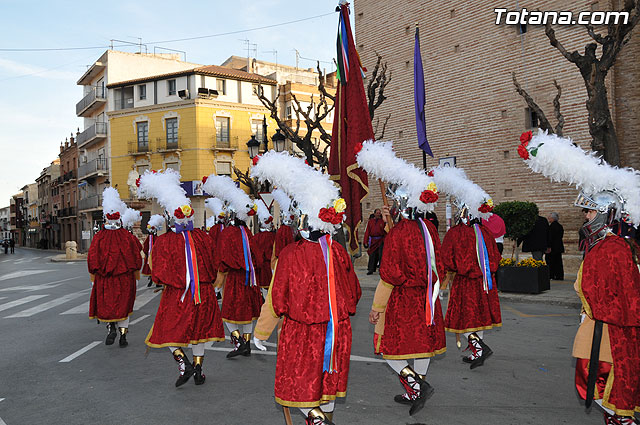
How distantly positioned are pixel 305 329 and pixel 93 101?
45.7 meters

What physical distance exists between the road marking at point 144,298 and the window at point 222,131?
2563 centimetres

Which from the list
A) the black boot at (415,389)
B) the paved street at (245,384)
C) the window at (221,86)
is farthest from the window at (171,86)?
the black boot at (415,389)

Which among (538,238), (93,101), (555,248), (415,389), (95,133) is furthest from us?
(95,133)

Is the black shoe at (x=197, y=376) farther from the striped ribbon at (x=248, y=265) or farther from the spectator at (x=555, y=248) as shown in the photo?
the spectator at (x=555, y=248)

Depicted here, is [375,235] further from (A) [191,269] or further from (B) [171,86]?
(B) [171,86]

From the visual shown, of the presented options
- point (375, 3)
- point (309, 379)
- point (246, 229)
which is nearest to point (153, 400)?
point (309, 379)

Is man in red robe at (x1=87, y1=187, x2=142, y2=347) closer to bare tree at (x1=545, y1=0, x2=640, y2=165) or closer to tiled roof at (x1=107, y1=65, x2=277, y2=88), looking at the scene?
bare tree at (x1=545, y1=0, x2=640, y2=165)

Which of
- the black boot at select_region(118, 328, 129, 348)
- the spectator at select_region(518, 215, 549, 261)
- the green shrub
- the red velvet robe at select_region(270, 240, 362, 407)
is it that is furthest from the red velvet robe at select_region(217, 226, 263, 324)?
the spectator at select_region(518, 215, 549, 261)

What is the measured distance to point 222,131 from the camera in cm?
3850

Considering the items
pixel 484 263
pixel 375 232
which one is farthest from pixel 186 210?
pixel 375 232

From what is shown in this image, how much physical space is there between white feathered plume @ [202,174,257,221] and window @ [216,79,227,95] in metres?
32.1

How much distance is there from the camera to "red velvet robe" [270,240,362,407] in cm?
360

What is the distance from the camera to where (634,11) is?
9.77m

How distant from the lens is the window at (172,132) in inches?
1496
